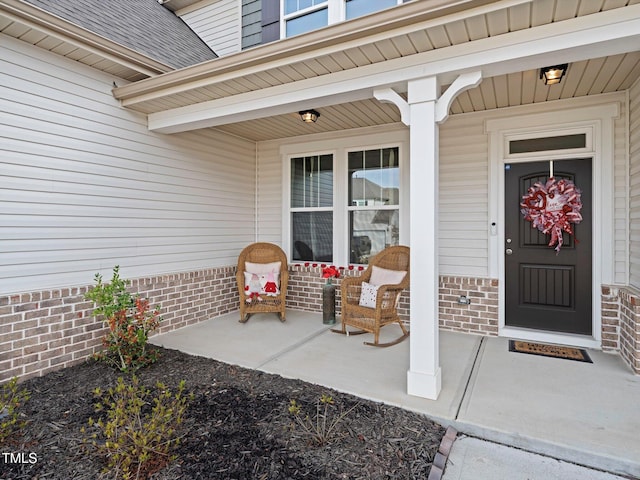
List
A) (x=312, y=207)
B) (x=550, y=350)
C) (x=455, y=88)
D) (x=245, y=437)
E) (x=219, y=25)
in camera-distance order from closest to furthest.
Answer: (x=245, y=437)
(x=455, y=88)
(x=550, y=350)
(x=312, y=207)
(x=219, y=25)

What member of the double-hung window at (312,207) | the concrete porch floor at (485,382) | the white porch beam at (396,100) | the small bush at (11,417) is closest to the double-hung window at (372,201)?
the double-hung window at (312,207)

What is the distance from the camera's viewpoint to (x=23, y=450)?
207 cm

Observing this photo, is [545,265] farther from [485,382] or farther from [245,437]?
[245,437]

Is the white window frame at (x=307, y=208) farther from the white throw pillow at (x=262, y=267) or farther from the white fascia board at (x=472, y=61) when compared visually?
the white fascia board at (x=472, y=61)

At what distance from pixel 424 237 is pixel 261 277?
106 inches

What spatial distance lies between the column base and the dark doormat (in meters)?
1.46

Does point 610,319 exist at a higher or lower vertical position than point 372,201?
lower

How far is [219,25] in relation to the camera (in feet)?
18.4

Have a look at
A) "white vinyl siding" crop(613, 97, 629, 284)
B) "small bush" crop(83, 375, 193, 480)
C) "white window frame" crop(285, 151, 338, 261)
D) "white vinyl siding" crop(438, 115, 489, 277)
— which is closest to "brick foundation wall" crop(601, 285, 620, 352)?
"white vinyl siding" crop(613, 97, 629, 284)

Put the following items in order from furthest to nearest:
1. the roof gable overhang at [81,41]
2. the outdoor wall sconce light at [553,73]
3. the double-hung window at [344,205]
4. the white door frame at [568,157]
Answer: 1. the double-hung window at [344,205]
2. the white door frame at [568,157]
3. the outdoor wall sconce light at [553,73]
4. the roof gable overhang at [81,41]

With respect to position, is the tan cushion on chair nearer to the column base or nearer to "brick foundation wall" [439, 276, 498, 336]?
"brick foundation wall" [439, 276, 498, 336]

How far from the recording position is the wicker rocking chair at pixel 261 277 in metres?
4.64

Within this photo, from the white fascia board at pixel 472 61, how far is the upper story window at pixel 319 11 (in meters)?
1.20

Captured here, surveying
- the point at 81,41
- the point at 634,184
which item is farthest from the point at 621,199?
the point at 81,41
